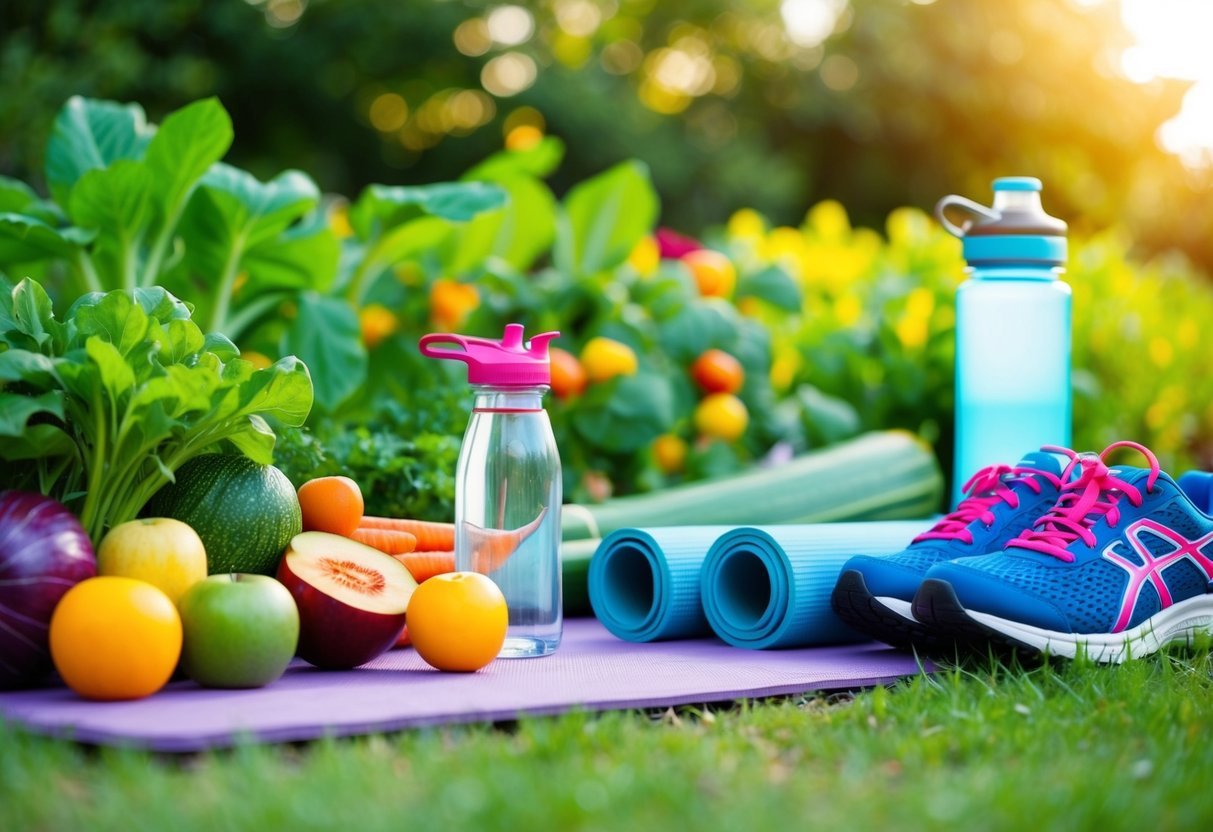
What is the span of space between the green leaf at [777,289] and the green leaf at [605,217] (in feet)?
1.83

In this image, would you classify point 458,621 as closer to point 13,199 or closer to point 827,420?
point 13,199

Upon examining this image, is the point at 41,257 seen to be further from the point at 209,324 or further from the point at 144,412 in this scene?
the point at 144,412

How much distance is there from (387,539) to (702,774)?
54.6 inches

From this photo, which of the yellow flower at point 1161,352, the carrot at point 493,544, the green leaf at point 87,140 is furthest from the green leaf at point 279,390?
the yellow flower at point 1161,352

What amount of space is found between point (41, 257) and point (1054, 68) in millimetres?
18549

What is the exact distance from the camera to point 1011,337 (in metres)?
3.98

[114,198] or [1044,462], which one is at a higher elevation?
[114,198]

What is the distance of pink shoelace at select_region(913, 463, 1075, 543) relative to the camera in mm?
3051

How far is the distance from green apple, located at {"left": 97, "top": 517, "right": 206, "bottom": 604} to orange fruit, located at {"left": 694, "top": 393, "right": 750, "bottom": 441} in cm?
266

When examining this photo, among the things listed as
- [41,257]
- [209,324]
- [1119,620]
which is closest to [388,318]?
[209,324]

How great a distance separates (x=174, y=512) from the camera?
9.25 feet

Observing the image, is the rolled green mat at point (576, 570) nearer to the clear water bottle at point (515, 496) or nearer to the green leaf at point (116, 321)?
the clear water bottle at point (515, 496)

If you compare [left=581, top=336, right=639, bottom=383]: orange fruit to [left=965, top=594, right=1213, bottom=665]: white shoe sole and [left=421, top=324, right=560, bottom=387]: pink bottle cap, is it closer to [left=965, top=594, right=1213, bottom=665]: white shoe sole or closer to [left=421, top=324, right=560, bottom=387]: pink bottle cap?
[left=421, top=324, right=560, bottom=387]: pink bottle cap

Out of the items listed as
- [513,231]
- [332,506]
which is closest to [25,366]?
[332,506]
